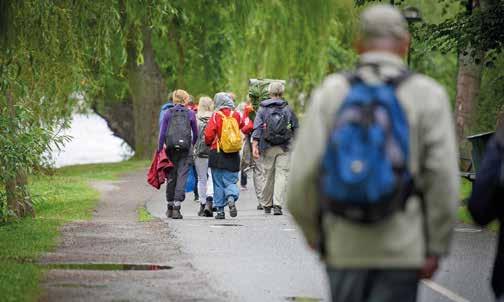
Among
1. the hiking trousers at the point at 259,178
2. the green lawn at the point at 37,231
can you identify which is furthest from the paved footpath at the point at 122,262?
the hiking trousers at the point at 259,178

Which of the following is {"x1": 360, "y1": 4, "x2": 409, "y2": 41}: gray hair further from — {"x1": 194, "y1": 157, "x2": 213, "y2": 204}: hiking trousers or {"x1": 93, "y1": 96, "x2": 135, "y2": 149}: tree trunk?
{"x1": 93, "y1": 96, "x2": 135, "y2": 149}: tree trunk

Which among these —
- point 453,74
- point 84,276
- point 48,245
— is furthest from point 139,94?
point 84,276

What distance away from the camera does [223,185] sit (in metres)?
18.7

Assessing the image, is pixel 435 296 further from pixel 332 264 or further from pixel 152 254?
pixel 332 264

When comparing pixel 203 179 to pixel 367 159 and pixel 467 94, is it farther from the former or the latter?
pixel 367 159

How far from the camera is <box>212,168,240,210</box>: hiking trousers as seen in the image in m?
18.7

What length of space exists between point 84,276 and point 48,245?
277 centimetres

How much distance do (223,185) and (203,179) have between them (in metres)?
0.91

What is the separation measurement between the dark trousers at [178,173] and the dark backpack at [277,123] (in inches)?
46.7

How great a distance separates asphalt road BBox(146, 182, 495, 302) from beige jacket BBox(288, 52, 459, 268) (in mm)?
4947

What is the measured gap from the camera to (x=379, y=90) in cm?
545

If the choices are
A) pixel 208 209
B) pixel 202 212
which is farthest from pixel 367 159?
pixel 202 212

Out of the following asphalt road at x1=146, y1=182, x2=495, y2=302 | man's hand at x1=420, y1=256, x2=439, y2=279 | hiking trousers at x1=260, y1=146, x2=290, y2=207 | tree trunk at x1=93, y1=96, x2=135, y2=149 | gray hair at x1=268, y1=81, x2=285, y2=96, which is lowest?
tree trunk at x1=93, y1=96, x2=135, y2=149

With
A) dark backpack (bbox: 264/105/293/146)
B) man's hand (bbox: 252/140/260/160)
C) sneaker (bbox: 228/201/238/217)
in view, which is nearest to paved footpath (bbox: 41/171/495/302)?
sneaker (bbox: 228/201/238/217)
